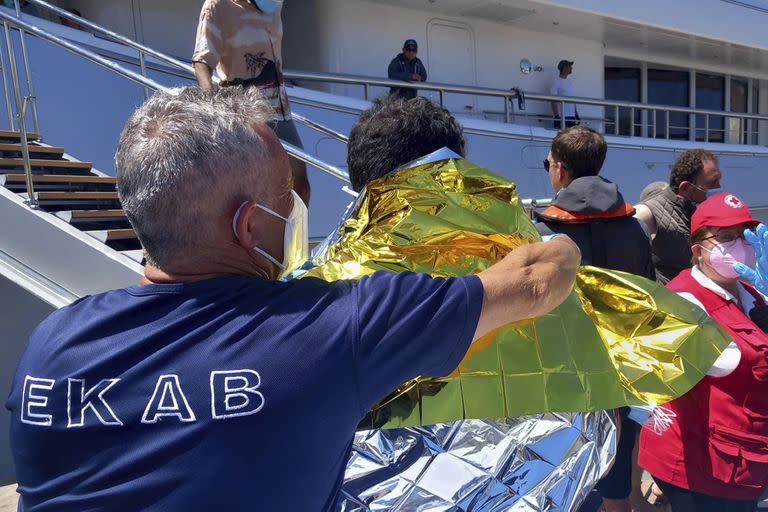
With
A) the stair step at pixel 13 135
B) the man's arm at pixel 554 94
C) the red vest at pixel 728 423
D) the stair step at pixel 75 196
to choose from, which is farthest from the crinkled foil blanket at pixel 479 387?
the man's arm at pixel 554 94

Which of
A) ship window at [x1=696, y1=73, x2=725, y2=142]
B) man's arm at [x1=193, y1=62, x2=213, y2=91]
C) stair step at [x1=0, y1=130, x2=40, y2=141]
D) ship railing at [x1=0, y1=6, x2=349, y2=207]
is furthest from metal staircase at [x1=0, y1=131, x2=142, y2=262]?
ship window at [x1=696, y1=73, x2=725, y2=142]

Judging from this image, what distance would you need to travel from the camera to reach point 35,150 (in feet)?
12.5

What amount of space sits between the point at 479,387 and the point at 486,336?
3.7 inches

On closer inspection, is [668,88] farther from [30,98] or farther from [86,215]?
[86,215]

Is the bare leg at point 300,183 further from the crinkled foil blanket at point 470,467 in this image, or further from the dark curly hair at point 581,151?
the crinkled foil blanket at point 470,467

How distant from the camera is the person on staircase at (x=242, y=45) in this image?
277 cm

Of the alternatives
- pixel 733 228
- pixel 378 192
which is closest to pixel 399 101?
pixel 378 192

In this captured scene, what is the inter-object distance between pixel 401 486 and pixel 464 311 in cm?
39

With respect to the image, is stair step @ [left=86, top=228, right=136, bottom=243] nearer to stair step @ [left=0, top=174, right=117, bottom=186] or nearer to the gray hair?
stair step @ [left=0, top=174, right=117, bottom=186]

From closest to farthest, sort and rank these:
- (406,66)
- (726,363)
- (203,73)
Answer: (726,363)
(203,73)
(406,66)

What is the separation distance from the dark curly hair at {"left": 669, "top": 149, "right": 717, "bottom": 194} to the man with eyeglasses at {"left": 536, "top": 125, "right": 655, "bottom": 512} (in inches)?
32.8

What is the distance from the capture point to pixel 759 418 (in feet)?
5.90

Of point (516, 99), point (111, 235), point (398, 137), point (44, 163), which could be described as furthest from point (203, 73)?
point (516, 99)

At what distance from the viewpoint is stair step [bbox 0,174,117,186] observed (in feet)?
10.3
